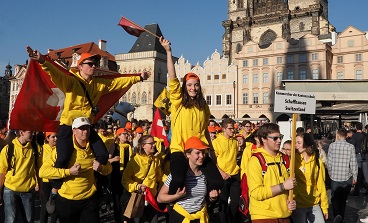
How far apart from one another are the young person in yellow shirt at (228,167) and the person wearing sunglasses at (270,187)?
302cm

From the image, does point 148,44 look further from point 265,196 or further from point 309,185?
point 265,196

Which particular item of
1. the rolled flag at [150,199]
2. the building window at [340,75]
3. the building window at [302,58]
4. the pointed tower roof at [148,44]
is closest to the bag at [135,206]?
the rolled flag at [150,199]

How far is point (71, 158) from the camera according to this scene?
13.8 feet

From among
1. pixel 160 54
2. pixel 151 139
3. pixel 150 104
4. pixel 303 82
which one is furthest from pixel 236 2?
pixel 151 139

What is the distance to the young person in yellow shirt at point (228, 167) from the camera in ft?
23.7

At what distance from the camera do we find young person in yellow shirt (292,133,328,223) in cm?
529

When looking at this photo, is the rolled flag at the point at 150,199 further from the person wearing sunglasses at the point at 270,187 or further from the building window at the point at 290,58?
the building window at the point at 290,58

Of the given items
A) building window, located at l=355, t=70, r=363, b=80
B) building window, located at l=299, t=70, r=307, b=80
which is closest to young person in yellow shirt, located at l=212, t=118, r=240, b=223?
building window, located at l=299, t=70, r=307, b=80

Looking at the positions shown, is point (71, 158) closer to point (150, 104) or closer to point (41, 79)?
point (41, 79)

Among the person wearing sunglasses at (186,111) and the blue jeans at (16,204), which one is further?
the blue jeans at (16,204)

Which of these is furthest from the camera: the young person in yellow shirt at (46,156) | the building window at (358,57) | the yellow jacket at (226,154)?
the building window at (358,57)

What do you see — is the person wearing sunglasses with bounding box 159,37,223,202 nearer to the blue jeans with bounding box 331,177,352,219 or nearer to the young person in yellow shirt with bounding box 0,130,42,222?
the young person in yellow shirt with bounding box 0,130,42,222

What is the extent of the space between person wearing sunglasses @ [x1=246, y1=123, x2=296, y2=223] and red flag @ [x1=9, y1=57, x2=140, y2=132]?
9.17 ft

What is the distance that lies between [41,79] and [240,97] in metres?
50.3
